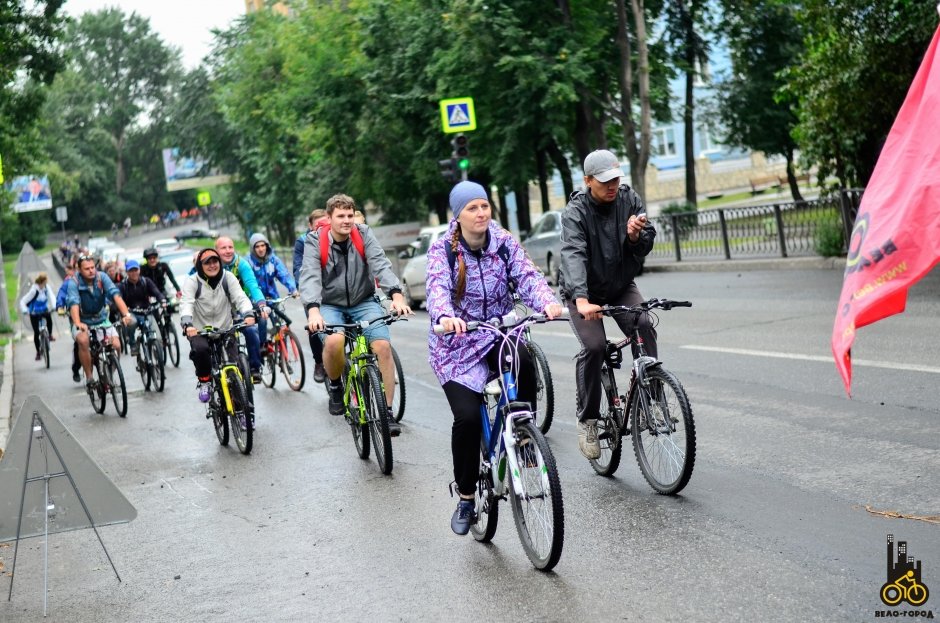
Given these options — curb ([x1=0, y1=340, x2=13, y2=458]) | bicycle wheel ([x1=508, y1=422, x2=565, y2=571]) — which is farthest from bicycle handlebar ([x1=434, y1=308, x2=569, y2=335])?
curb ([x1=0, y1=340, x2=13, y2=458])

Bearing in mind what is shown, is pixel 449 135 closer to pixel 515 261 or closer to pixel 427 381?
pixel 427 381

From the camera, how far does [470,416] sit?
6020 mm

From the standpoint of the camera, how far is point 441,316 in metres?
5.86

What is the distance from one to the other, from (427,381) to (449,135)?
25.1 m

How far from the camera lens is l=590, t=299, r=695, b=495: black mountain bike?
6582mm

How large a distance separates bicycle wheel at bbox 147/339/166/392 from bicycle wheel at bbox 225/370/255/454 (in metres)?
5.88

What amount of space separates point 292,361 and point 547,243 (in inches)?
632

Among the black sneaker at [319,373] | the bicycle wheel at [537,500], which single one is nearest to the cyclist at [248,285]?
the black sneaker at [319,373]

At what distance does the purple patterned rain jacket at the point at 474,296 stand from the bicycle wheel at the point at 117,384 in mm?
8863

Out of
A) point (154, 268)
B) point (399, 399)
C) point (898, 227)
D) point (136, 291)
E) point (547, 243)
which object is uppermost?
point (898, 227)

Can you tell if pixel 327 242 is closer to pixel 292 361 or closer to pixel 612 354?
pixel 612 354

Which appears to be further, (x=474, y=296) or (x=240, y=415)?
(x=240, y=415)

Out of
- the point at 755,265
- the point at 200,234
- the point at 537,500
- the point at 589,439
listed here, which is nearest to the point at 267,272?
the point at 589,439

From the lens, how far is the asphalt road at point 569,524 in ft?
17.3
